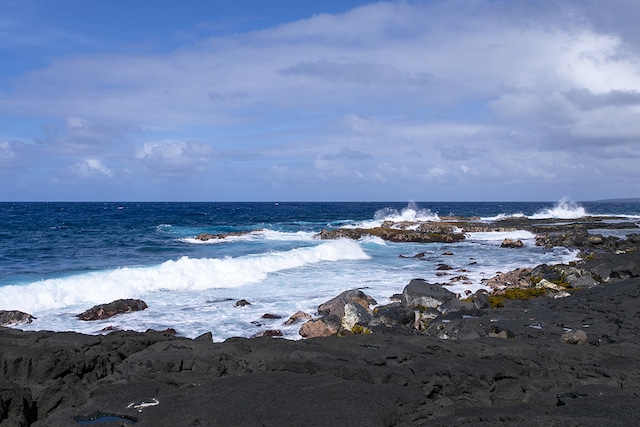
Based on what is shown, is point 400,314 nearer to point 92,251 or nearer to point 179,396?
point 179,396

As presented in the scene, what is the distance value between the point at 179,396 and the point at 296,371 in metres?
1.82

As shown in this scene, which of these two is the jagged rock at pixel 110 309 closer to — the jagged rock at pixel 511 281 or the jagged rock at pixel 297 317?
the jagged rock at pixel 297 317

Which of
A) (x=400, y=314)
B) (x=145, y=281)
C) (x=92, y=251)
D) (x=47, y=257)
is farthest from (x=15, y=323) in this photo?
(x=92, y=251)

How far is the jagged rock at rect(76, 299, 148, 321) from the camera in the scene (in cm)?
1745

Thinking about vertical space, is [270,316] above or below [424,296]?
below

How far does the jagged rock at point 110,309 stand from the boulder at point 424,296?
10.0 m

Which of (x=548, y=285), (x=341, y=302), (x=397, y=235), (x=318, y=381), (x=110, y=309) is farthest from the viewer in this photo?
(x=397, y=235)

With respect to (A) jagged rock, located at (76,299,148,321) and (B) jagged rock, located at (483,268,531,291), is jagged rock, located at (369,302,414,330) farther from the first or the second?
(A) jagged rock, located at (76,299,148,321)

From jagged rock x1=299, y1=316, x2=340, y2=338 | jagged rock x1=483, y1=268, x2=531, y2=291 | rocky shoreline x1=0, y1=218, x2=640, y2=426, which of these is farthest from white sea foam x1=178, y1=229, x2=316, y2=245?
rocky shoreline x1=0, y1=218, x2=640, y2=426

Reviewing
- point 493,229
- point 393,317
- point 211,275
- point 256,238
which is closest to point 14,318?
point 211,275

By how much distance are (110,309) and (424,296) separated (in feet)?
36.9

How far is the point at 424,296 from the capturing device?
1794 cm

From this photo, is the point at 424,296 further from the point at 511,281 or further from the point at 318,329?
the point at 511,281

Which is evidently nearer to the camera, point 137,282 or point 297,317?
point 297,317
